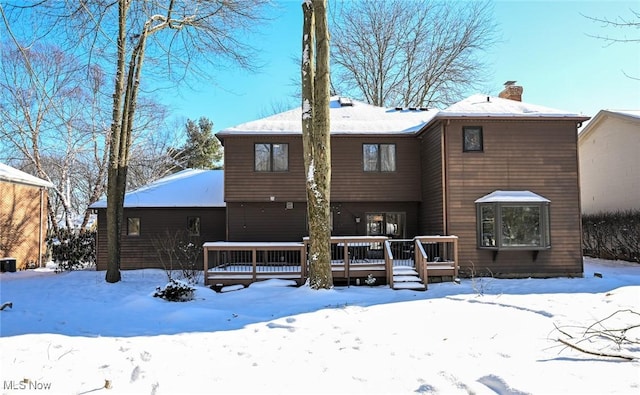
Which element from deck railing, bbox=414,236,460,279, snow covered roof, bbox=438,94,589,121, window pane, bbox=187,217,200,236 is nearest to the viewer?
deck railing, bbox=414,236,460,279

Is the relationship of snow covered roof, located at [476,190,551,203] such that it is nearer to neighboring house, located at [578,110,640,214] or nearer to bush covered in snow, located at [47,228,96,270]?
neighboring house, located at [578,110,640,214]

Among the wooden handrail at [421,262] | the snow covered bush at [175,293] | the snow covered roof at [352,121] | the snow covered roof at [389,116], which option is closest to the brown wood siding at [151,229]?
the snow covered roof at [389,116]

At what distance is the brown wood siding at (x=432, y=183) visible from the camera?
1245 centimetres

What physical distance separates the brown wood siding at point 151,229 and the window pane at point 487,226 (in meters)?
9.08

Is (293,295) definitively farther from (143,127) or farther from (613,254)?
(143,127)

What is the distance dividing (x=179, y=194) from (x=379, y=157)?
7.77 metres

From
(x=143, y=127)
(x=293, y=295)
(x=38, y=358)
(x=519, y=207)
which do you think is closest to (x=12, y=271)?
(x=143, y=127)

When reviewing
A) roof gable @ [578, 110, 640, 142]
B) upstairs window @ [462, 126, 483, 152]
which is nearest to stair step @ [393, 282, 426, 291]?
upstairs window @ [462, 126, 483, 152]

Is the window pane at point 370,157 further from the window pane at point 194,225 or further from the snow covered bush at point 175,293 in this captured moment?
the snow covered bush at point 175,293

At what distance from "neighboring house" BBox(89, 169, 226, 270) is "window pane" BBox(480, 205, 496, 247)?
8.94 meters

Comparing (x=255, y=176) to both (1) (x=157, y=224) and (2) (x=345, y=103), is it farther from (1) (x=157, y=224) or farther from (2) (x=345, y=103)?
(2) (x=345, y=103)

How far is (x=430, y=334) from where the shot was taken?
5.64m

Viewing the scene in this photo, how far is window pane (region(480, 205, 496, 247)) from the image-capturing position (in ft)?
39.4

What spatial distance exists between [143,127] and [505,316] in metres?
20.2
